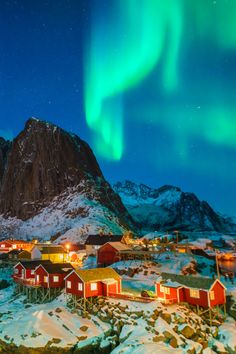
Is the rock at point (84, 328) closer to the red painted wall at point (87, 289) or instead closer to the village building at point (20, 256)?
the red painted wall at point (87, 289)

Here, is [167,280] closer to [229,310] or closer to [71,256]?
[229,310]

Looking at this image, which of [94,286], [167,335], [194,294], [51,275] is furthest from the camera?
[51,275]

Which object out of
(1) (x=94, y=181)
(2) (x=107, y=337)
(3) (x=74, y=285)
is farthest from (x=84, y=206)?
(2) (x=107, y=337)

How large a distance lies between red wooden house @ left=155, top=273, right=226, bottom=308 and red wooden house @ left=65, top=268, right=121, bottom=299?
5.88 meters

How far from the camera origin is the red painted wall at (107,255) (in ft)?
210

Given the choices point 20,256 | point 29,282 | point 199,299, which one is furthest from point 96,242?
point 199,299

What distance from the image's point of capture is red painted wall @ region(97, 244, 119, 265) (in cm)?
6412

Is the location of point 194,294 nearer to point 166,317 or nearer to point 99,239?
point 166,317

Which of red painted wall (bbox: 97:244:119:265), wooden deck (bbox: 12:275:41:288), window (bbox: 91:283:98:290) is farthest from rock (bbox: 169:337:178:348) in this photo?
red painted wall (bbox: 97:244:119:265)

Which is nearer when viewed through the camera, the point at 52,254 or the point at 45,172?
the point at 52,254

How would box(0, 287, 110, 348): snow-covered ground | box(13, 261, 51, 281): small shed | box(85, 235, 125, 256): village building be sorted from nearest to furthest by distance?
box(0, 287, 110, 348): snow-covered ground → box(13, 261, 51, 281): small shed → box(85, 235, 125, 256): village building

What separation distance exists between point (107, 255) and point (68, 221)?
2538 inches

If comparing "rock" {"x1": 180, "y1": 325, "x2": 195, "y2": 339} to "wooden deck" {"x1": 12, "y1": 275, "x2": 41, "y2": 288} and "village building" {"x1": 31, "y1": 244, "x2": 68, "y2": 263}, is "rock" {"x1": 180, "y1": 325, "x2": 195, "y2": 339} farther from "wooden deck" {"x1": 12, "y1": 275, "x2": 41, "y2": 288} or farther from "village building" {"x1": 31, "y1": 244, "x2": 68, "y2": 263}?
"village building" {"x1": 31, "y1": 244, "x2": 68, "y2": 263}

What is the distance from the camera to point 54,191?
15438 cm
